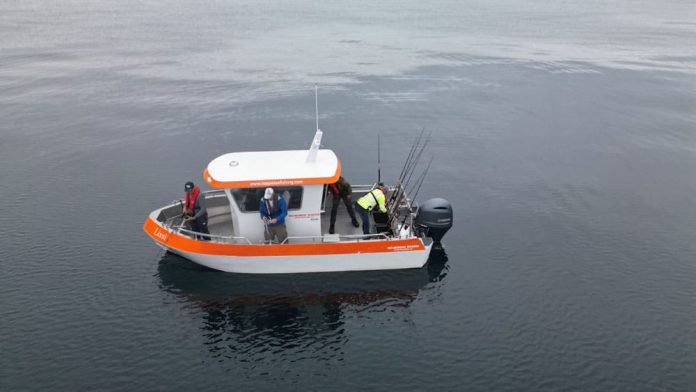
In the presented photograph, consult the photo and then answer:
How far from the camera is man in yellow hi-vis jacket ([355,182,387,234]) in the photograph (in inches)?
698

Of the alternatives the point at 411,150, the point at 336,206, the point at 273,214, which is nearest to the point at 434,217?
the point at 336,206

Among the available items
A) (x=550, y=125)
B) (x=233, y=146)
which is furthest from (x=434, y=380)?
(x=550, y=125)

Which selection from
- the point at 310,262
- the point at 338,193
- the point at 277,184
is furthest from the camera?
the point at 338,193

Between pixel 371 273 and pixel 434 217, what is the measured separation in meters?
3.06

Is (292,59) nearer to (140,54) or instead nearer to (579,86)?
(140,54)

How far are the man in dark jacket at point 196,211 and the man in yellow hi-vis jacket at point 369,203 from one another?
554 cm

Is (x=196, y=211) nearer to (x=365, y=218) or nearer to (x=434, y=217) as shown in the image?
(x=365, y=218)

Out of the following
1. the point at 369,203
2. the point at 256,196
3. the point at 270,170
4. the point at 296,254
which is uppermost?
the point at 270,170

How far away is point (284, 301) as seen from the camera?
16641 millimetres

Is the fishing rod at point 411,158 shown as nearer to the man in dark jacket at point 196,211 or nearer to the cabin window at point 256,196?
the cabin window at point 256,196

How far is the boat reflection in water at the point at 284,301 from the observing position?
48.7 ft

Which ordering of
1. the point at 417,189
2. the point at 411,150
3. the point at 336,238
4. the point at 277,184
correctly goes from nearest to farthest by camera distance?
the point at 277,184, the point at 336,238, the point at 417,189, the point at 411,150

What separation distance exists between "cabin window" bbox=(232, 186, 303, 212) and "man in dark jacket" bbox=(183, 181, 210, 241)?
1.54 metres

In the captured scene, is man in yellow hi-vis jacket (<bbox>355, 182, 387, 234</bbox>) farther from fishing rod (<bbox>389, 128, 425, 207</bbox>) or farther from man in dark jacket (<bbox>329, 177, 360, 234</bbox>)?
fishing rod (<bbox>389, 128, 425, 207</bbox>)
